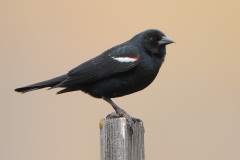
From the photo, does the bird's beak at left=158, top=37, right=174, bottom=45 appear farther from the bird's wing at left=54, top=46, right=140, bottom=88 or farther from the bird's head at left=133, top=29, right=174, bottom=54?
the bird's wing at left=54, top=46, right=140, bottom=88

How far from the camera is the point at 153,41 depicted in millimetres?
3418

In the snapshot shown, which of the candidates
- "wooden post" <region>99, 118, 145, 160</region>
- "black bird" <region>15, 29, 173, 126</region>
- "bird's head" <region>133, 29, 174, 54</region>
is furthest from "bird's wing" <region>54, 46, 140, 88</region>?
"wooden post" <region>99, 118, 145, 160</region>

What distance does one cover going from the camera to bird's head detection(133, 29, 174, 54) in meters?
3.39

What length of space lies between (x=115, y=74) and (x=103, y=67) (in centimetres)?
11

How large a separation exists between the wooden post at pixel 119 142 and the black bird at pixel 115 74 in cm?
86

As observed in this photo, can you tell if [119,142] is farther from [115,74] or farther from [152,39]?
[152,39]

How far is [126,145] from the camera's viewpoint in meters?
2.11

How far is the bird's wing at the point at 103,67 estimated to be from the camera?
319 centimetres

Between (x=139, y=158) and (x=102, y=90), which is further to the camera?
(x=102, y=90)

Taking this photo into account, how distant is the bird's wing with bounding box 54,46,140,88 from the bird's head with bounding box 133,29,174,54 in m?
0.13

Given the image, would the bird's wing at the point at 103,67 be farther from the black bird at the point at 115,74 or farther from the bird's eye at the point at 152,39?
the bird's eye at the point at 152,39

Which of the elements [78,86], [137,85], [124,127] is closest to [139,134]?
[124,127]

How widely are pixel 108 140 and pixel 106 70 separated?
1.17 m

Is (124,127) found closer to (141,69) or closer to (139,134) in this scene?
(139,134)
